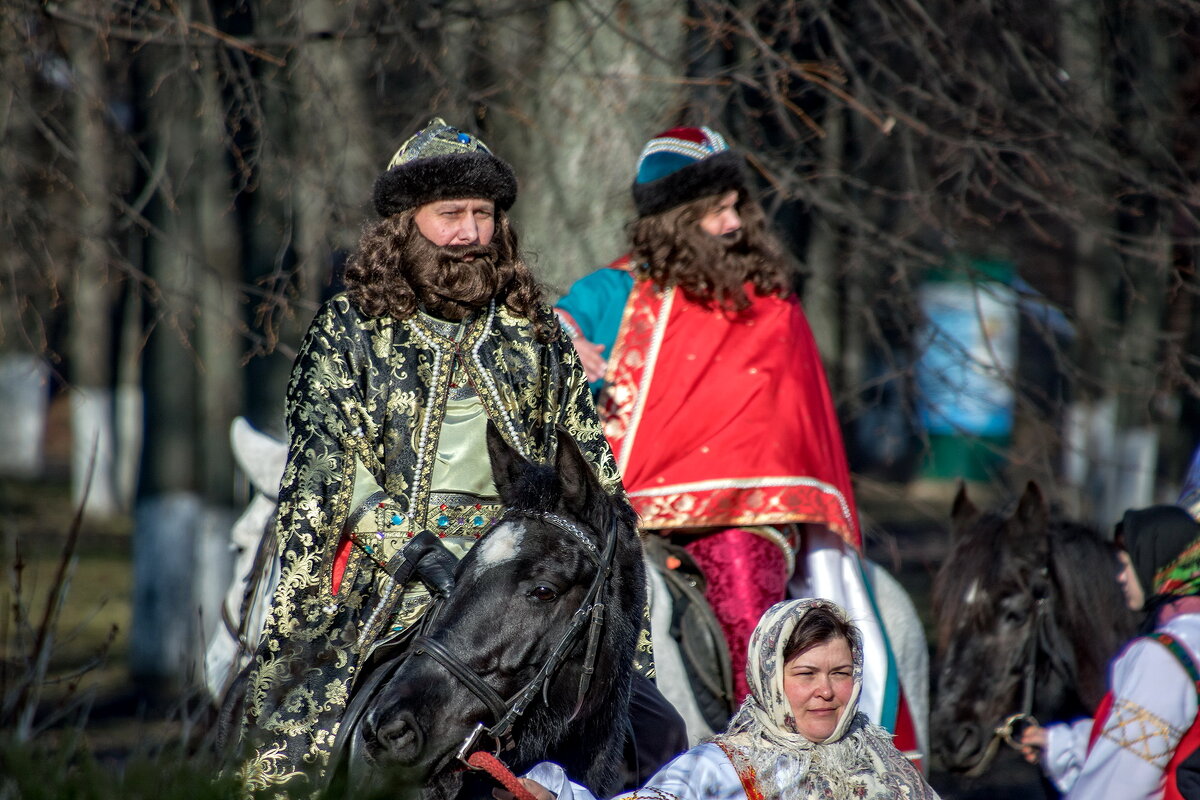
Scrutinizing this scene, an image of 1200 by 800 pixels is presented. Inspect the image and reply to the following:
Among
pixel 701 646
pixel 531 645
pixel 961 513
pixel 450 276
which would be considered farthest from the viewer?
pixel 961 513

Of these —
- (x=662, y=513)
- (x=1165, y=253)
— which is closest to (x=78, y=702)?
(x=662, y=513)

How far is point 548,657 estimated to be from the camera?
3.00 metres

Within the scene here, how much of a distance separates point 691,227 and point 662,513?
936mm

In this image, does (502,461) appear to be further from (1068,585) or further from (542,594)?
(1068,585)

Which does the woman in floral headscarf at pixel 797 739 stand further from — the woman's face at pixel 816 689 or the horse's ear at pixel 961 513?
the horse's ear at pixel 961 513

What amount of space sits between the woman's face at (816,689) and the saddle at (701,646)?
155cm

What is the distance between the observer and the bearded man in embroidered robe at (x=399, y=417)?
3.19 meters

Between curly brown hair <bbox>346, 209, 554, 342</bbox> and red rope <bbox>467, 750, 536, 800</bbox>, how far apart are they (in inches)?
42.9

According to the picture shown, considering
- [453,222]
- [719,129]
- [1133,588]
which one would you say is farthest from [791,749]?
[719,129]

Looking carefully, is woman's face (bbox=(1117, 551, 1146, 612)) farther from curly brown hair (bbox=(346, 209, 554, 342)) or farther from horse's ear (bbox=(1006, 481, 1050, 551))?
curly brown hair (bbox=(346, 209, 554, 342))

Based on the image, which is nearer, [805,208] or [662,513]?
[662,513]

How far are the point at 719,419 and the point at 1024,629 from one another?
130 cm

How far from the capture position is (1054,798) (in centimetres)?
470

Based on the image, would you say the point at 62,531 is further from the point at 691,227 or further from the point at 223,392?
the point at 691,227
